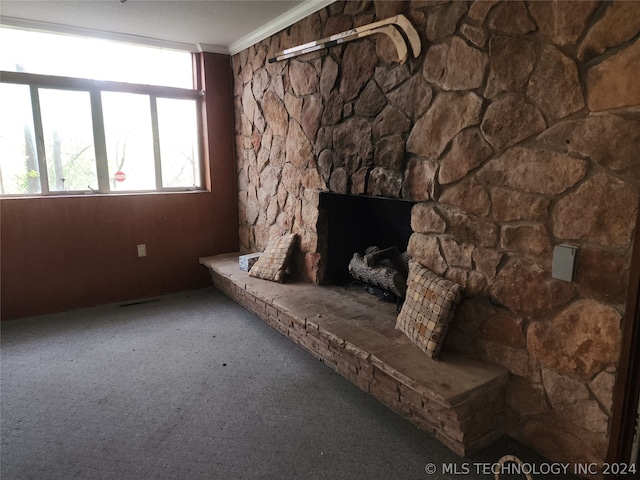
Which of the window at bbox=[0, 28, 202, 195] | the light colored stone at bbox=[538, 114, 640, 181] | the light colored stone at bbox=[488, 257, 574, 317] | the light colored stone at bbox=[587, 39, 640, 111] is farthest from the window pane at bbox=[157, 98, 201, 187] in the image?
the light colored stone at bbox=[587, 39, 640, 111]

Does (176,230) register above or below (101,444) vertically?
above

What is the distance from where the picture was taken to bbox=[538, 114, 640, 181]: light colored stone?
1.41 m

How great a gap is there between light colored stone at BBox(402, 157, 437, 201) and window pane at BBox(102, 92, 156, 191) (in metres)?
2.59

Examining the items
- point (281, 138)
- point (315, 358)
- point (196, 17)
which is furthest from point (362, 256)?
point (196, 17)

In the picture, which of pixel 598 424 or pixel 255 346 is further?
pixel 255 346

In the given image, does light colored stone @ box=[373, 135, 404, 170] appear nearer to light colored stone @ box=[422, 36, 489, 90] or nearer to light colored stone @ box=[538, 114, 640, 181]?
light colored stone @ box=[422, 36, 489, 90]

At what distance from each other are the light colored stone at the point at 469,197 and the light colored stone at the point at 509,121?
0.20 meters

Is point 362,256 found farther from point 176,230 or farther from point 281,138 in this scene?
point 176,230

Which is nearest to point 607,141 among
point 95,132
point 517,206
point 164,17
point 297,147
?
point 517,206

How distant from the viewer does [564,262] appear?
63.6 inches

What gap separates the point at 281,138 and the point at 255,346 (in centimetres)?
169

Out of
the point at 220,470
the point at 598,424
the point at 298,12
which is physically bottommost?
the point at 220,470

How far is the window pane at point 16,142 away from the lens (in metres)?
3.15

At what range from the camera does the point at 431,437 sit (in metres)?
1.90
